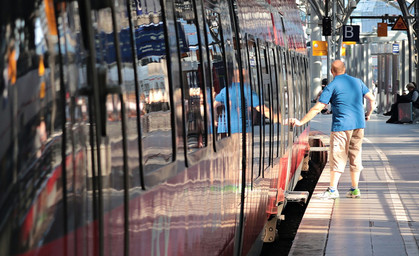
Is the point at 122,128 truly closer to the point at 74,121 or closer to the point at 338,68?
the point at 74,121

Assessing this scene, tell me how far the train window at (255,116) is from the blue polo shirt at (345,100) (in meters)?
2.82

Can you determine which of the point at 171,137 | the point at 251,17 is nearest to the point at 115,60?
the point at 171,137

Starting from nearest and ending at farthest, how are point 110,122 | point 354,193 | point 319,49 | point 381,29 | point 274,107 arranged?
point 110,122, point 274,107, point 354,193, point 319,49, point 381,29

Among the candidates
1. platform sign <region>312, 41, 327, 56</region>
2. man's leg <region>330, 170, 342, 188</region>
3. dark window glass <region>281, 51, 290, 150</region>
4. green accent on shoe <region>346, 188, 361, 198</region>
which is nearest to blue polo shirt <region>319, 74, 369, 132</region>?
dark window glass <region>281, 51, 290, 150</region>

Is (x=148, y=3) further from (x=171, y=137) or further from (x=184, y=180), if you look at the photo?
(x=184, y=180)

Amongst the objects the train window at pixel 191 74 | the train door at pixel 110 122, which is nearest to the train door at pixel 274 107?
the train window at pixel 191 74

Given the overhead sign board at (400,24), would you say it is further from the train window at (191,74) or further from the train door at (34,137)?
the train door at (34,137)

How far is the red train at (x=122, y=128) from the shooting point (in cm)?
258

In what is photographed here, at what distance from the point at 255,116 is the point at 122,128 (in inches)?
170

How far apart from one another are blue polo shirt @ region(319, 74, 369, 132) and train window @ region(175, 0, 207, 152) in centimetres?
566

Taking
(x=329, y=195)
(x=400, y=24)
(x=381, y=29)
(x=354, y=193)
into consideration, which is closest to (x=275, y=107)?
(x=329, y=195)

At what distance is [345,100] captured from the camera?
10.6 m

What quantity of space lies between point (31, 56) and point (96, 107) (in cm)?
51

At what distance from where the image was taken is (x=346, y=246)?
8.34 meters
